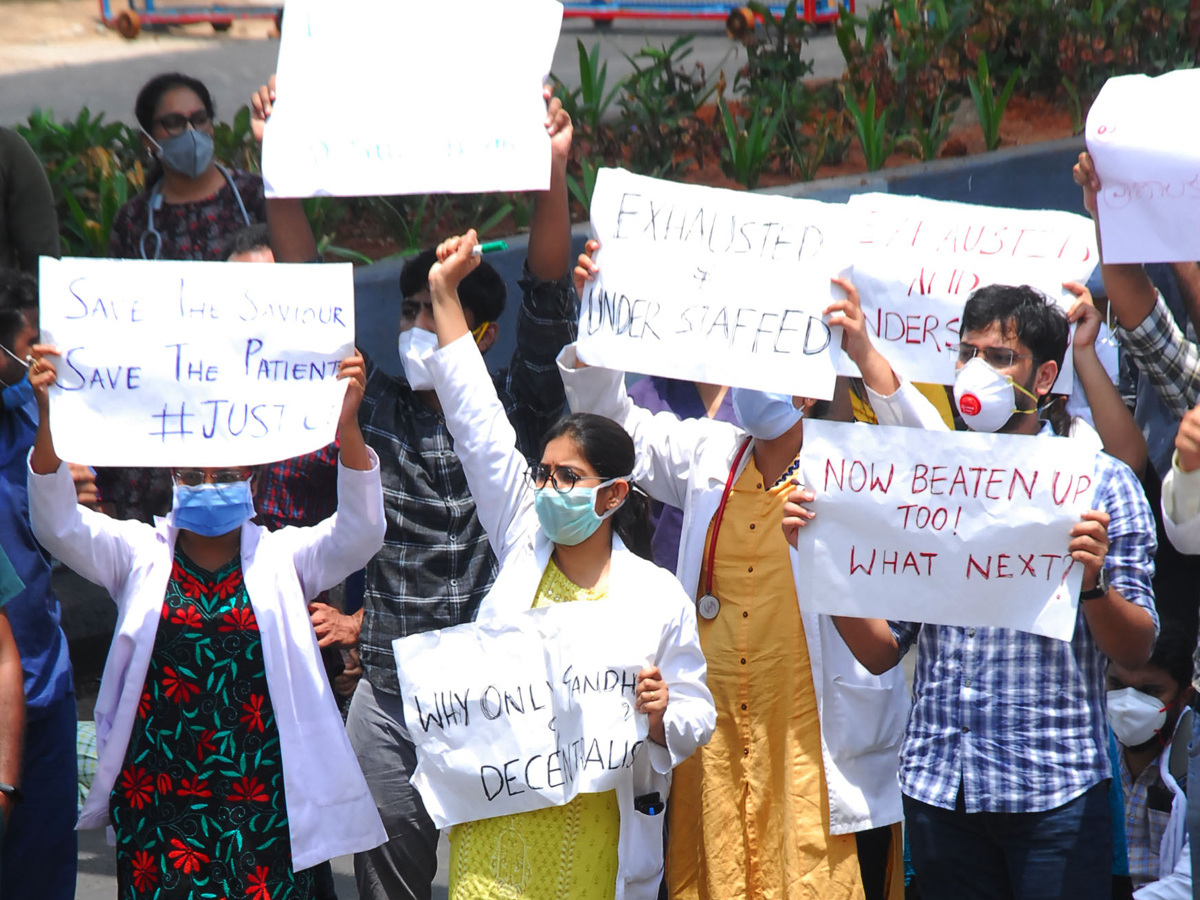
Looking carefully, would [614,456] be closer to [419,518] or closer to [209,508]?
[419,518]

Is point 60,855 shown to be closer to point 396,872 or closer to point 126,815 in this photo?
point 126,815

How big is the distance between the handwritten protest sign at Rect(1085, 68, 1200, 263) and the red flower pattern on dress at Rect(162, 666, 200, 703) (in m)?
2.46

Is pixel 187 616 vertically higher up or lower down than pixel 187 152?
lower down

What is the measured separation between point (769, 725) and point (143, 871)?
1583mm

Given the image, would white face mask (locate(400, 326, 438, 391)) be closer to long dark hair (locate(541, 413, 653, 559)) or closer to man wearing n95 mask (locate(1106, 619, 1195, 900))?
long dark hair (locate(541, 413, 653, 559))

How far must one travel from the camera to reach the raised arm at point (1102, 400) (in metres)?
4.00

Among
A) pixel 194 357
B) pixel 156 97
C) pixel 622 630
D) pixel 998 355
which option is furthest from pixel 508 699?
pixel 156 97

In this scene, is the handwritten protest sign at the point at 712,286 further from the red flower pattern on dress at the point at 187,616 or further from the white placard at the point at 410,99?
the red flower pattern on dress at the point at 187,616

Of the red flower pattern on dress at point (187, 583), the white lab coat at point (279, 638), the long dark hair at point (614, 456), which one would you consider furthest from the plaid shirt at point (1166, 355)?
the red flower pattern on dress at point (187, 583)

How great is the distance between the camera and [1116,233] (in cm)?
389

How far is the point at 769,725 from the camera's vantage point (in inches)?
162

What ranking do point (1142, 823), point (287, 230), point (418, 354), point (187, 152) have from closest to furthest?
point (1142, 823)
point (418, 354)
point (287, 230)
point (187, 152)

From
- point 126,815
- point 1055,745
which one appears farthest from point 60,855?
point 1055,745

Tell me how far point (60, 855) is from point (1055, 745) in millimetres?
2561
